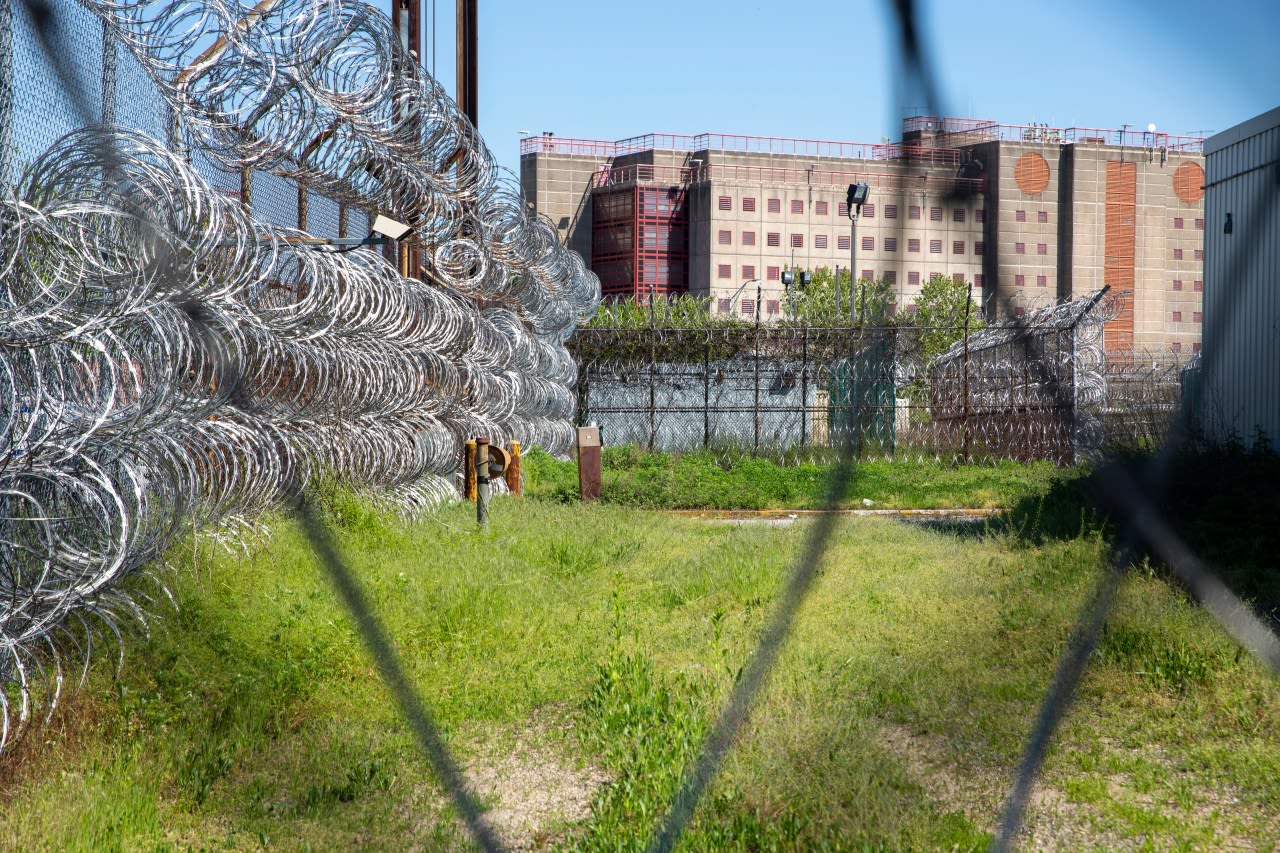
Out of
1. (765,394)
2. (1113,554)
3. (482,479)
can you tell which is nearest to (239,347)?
(482,479)

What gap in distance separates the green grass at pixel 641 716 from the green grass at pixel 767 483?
5478mm

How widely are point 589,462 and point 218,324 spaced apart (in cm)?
667

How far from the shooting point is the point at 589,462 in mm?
11422

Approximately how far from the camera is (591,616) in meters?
5.62

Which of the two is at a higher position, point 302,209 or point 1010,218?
point 302,209

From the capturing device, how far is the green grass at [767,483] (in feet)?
39.7

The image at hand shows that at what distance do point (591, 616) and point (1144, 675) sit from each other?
238 centimetres

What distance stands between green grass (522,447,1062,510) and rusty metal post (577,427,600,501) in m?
A: 0.16

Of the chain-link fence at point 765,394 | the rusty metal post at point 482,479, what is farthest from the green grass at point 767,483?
the rusty metal post at point 482,479

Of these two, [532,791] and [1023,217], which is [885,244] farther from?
[532,791]

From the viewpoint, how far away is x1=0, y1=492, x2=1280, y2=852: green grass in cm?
311

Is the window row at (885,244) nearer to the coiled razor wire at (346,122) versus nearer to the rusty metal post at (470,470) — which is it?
the coiled razor wire at (346,122)

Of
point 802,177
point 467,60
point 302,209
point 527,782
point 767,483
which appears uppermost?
point 467,60

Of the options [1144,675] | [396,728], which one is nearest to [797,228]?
[396,728]
